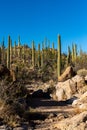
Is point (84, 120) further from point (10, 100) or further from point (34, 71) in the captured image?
point (34, 71)

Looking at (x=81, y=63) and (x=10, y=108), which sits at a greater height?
(x=81, y=63)

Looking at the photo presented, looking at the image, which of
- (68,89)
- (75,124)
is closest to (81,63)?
(68,89)

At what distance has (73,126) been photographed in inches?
413

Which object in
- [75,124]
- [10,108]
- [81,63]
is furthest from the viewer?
[81,63]

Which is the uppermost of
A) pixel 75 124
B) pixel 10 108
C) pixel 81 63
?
pixel 81 63

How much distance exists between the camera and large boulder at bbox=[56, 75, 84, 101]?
20609mm

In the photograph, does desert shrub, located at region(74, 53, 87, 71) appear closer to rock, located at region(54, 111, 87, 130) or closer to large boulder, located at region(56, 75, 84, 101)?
large boulder, located at region(56, 75, 84, 101)

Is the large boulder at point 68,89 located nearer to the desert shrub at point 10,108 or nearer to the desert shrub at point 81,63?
the desert shrub at point 10,108

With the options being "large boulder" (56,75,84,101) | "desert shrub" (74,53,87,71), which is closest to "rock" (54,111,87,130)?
"large boulder" (56,75,84,101)

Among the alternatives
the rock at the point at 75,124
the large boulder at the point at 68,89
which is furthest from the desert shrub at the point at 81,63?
the rock at the point at 75,124

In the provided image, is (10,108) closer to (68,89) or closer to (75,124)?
(75,124)

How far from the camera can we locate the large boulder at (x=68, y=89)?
67.6ft

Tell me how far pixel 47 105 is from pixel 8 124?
6.03 meters

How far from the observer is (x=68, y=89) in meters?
21.0
